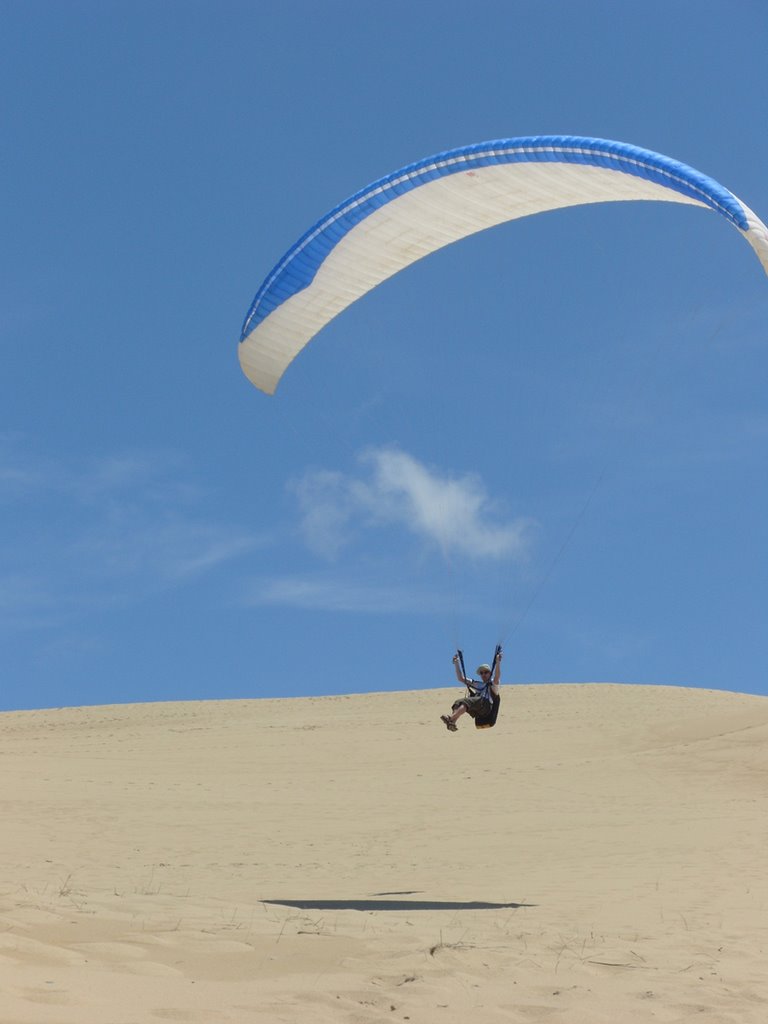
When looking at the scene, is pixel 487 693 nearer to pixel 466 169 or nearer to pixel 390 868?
pixel 390 868

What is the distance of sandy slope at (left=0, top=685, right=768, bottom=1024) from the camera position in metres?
6.60

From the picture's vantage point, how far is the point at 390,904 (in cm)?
1104

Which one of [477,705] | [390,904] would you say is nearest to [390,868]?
[390,904]

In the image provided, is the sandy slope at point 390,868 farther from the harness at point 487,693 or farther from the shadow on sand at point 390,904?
the harness at point 487,693

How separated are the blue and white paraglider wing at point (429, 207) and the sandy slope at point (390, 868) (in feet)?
20.9

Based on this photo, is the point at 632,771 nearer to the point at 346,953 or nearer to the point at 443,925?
the point at 443,925

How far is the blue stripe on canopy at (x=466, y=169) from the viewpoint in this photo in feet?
34.3

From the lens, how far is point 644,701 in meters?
36.4

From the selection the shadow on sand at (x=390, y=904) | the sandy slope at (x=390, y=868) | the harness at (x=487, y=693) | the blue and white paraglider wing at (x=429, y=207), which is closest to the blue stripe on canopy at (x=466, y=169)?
the blue and white paraglider wing at (x=429, y=207)

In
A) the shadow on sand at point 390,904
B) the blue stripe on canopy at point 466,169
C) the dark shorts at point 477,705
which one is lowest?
the shadow on sand at point 390,904

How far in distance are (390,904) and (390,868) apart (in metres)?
3.81

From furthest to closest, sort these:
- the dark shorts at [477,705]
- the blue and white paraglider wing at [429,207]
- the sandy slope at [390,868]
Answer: the dark shorts at [477,705] < the blue and white paraglider wing at [429,207] < the sandy slope at [390,868]

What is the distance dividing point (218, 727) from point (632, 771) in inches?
555

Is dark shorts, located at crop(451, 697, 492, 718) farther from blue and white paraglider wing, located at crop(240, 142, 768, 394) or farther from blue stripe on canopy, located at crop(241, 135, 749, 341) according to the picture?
blue stripe on canopy, located at crop(241, 135, 749, 341)
